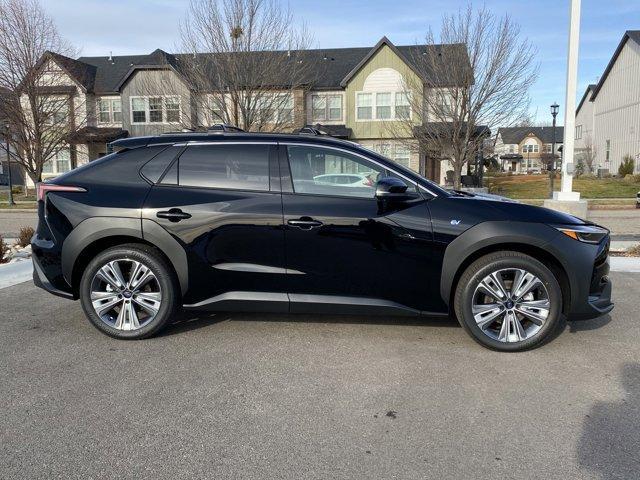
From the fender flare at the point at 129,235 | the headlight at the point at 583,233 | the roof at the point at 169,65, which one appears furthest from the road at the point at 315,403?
the roof at the point at 169,65

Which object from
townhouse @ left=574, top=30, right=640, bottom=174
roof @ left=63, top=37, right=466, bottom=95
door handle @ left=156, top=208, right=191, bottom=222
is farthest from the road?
townhouse @ left=574, top=30, right=640, bottom=174

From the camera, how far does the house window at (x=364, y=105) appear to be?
93.4 ft

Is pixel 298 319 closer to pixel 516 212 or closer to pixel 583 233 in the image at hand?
pixel 516 212

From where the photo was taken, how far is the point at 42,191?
441 cm

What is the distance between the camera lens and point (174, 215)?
13.9ft

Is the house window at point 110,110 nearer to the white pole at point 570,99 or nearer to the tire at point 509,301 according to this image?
the white pole at point 570,99

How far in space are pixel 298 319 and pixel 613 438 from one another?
285 centimetres

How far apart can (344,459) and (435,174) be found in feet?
89.6

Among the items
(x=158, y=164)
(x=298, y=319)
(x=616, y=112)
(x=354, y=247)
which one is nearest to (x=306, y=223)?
(x=354, y=247)

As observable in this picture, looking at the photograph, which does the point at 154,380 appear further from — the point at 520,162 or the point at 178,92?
the point at 520,162

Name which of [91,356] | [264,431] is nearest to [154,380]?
[91,356]

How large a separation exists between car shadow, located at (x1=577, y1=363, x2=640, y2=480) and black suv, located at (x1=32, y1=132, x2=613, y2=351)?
2.93ft

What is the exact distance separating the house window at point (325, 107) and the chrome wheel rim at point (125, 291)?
2513cm

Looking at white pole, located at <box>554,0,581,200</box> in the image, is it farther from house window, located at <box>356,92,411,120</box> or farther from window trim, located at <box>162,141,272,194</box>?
house window, located at <box>356,92,411,120</box>
